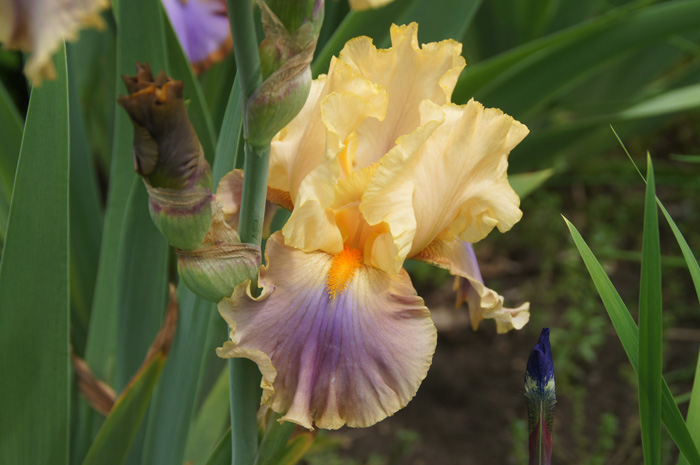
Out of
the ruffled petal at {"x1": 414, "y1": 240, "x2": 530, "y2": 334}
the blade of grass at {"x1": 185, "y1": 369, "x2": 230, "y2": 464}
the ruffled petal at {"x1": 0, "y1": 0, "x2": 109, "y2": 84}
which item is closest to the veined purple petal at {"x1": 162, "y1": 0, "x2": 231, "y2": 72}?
the blade of grass at {"x1": 185, "y1": 369, "x2": 230, "y2": 464}

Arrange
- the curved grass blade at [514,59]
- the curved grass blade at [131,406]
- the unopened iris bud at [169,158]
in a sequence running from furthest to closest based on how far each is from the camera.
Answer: the curved grass blade at [514,59] → the curved grass blade at [131,406] → the unopened iris bud at [169,158]

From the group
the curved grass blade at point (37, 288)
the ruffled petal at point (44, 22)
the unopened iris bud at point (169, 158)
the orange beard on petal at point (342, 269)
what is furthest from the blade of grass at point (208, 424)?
the ruffled petal at point (44, 22)

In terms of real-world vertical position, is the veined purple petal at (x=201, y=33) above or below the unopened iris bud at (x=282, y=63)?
below

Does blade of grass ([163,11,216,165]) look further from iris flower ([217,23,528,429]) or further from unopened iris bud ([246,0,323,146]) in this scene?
unopened iris bud ([246,0,323,146])

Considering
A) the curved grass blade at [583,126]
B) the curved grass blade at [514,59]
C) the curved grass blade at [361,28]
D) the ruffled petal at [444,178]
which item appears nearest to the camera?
the ruffled petal at [444,178]

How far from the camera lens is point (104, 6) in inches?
12.1

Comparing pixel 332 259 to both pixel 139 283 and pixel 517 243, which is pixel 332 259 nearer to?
pixel 139 283

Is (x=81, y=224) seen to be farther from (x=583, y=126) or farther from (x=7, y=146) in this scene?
(x=583, y=126)

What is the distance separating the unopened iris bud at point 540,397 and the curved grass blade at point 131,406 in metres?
0.43

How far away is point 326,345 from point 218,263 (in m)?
0.11

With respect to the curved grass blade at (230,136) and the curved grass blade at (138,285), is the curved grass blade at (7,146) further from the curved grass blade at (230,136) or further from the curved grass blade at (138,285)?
the curved grass blade at (230,136)

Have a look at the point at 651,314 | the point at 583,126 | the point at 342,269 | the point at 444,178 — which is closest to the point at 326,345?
the point at 342,269

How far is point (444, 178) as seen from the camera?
0.61 m

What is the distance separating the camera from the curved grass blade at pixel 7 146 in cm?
109
